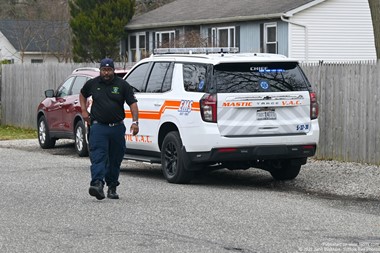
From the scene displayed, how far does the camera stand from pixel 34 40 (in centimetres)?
5978

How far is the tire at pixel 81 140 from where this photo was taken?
19.6 meters

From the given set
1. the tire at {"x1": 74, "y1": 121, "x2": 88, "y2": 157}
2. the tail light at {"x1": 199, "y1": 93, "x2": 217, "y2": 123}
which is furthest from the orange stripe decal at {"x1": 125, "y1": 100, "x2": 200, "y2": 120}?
the tire at {"x1": 74, "y1": 121, "x2": 88, "y2": 157}

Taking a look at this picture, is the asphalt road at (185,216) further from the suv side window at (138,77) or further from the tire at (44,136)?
the tire at (44,136)

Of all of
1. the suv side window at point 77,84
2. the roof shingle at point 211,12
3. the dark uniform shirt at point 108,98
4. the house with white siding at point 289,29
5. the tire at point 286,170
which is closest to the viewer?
the dark uniform shirt at point 108,98

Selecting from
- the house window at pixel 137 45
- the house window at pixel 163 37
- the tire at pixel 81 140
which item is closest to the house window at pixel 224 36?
the house window at pixel 163 37

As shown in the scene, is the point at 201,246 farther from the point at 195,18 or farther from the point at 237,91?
the point at 195,18

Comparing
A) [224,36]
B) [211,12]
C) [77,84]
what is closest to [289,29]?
[224,36]

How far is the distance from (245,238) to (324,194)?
4.45m

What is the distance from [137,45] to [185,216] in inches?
1140

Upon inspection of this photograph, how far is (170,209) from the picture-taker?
38.0 ft

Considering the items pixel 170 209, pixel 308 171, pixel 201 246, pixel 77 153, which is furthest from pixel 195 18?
pixel 201 246

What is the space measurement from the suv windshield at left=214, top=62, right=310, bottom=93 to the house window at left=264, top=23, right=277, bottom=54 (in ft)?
59.3

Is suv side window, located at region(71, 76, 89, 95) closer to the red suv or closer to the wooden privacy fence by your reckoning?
the red suv

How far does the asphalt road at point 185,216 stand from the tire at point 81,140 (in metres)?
3.46
